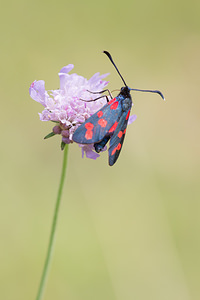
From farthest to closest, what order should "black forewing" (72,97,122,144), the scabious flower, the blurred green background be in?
the blurred green background < the scabious flower < "black forewing" (72,97,122,144)

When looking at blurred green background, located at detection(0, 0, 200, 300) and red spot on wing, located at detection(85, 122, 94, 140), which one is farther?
blurred green background, located at detection(0, 0, 200, 300)

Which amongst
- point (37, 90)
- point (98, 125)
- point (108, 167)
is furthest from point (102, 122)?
point (108, 167)

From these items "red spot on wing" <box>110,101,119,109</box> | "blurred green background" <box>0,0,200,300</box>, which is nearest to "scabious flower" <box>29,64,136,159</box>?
"red spot on wing" <box>110,101,119,109</box>

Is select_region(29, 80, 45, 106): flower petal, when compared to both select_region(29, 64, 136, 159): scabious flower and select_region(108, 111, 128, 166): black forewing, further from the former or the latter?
select_region(108, 111, 128, 166): black forewing

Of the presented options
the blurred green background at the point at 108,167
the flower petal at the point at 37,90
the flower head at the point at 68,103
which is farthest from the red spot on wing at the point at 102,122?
the blurred green background at the point at 108,167

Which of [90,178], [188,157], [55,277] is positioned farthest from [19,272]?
[188,157]
